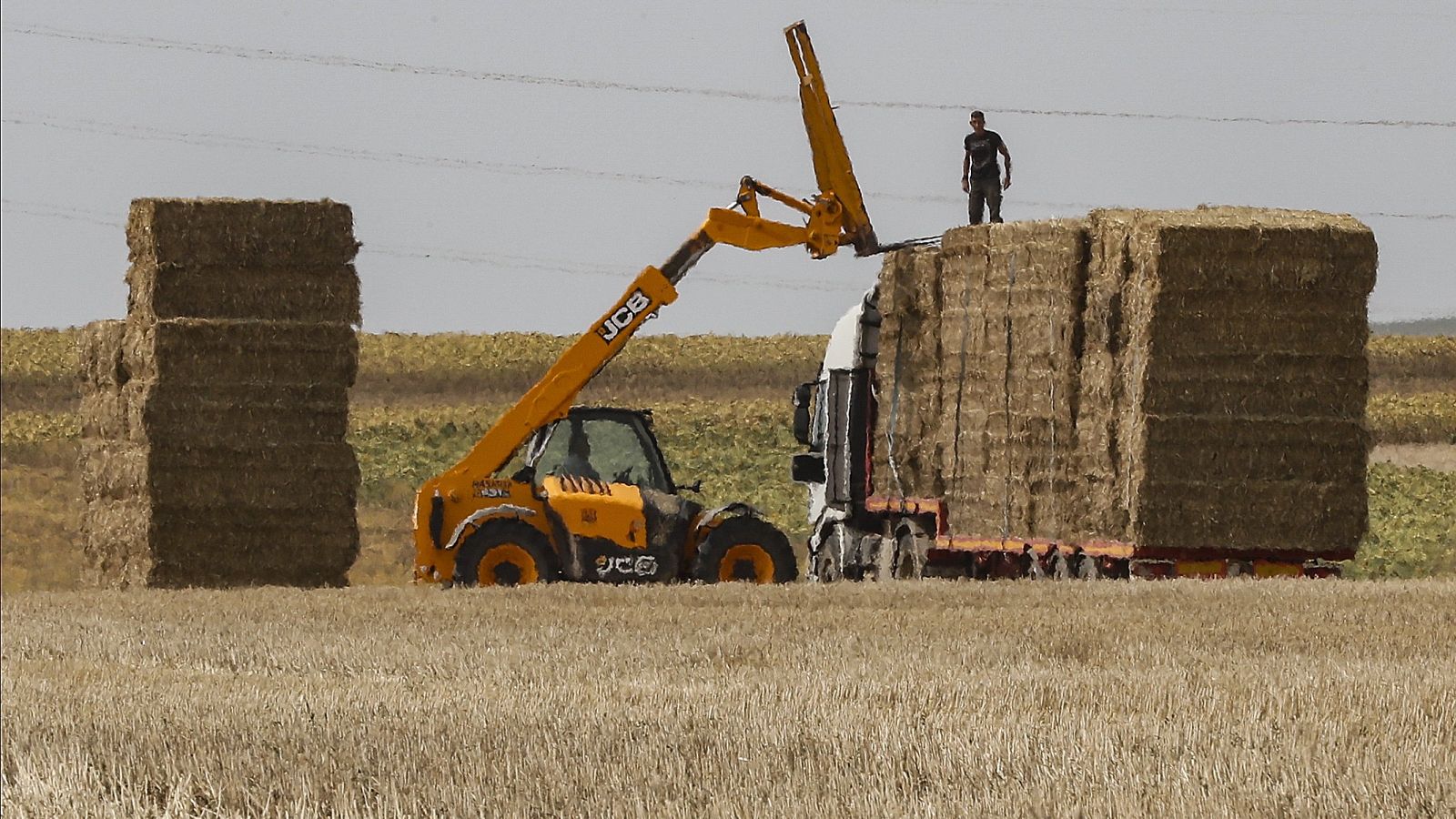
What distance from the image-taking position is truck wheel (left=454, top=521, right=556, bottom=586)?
21.1m

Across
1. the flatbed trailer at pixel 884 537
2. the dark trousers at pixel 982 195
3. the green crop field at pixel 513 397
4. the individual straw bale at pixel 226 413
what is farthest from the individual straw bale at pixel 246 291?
the green crop field at pixel 513 397

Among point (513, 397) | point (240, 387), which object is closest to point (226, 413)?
point (240, 387)

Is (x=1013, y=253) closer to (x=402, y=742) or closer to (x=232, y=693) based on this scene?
(x=232, y=693)

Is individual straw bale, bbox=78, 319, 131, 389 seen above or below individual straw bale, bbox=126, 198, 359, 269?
below

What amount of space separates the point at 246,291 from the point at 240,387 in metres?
0.84

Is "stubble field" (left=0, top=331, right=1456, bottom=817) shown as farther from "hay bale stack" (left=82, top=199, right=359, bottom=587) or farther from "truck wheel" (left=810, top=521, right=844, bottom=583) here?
"truck wheel" (left=810, top=521, right=844, bottom=583)

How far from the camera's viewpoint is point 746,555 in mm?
21750

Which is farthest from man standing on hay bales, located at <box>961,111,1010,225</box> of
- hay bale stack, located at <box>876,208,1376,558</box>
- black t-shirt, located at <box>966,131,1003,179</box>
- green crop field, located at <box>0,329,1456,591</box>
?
green crop field, located at <box>0,329,1456,591</box>

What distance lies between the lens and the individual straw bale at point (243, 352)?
21.8 metres

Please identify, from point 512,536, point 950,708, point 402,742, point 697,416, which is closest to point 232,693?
point 402,742

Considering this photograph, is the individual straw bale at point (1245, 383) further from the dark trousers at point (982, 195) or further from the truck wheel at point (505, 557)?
the truck wheel at point (505, 557)

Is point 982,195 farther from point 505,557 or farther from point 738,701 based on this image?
point 738,701

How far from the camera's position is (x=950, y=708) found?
10.4 meters

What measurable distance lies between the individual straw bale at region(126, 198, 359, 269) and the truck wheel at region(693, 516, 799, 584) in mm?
4197
